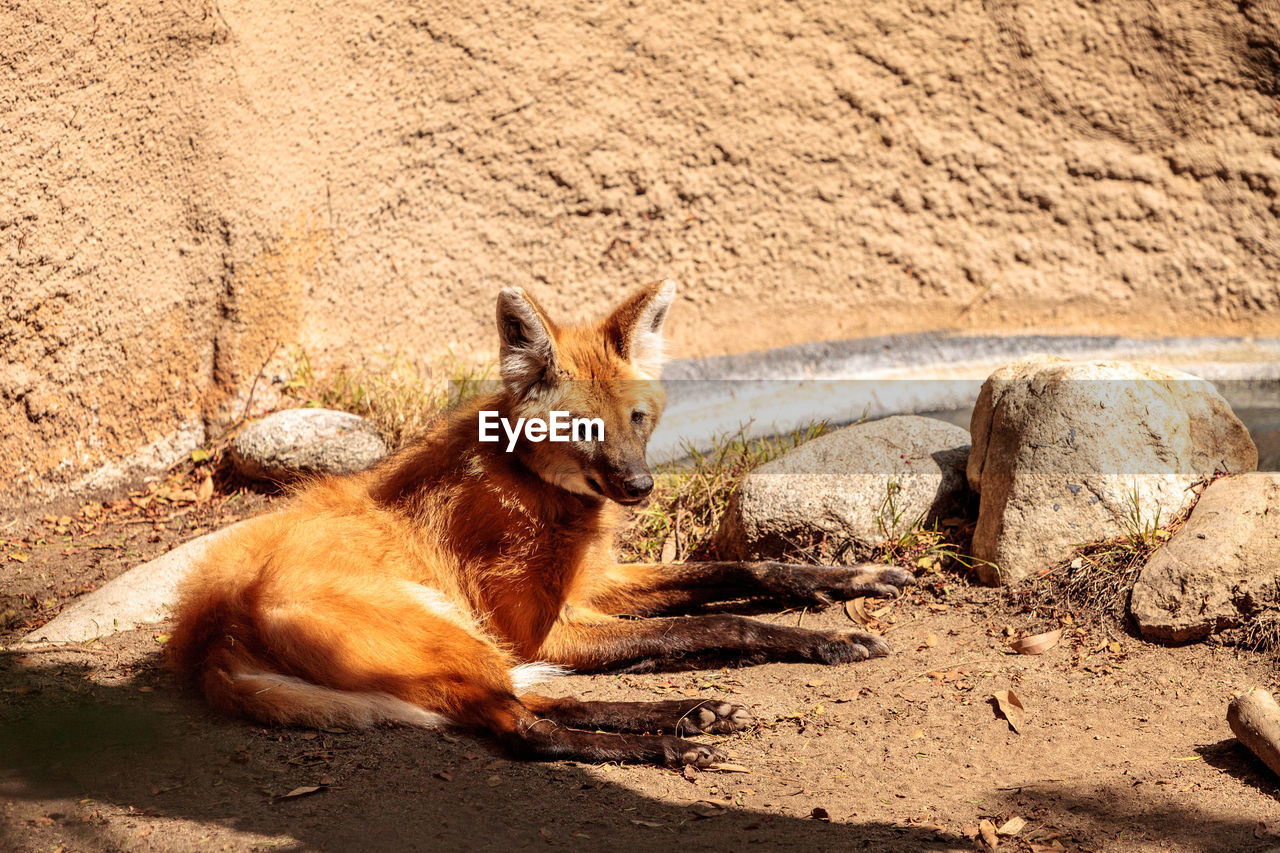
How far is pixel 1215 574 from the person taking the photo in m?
3.36

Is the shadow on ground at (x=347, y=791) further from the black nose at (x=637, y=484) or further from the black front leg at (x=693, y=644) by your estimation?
the black nose at (x=637, y=484)

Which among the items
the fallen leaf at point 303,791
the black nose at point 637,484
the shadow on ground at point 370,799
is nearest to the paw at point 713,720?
the shadow on ground at point 370,799

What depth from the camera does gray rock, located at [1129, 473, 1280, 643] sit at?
131 inches

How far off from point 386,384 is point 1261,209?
22.3 ft

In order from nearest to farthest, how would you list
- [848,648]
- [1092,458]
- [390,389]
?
[848,648], [1092,458], [390,389]

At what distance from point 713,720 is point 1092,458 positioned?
1916mm

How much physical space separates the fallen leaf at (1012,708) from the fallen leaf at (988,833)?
66 cm

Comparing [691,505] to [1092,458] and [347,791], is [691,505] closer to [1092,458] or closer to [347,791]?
[1092,458]

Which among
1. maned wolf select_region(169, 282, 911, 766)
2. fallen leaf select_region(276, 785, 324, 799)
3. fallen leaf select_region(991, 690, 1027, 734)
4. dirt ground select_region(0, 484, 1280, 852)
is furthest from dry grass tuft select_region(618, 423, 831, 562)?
fallen leaf select_region(276, 785, 324, 799)

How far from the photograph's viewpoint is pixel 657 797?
2670 millimetres

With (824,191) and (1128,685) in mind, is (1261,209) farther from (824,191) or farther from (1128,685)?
(1128,685)

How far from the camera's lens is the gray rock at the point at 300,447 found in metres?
5.02

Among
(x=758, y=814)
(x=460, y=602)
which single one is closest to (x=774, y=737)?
(x=758, y=814)

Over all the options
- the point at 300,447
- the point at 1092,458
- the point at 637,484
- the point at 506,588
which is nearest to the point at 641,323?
the point at 637,484
